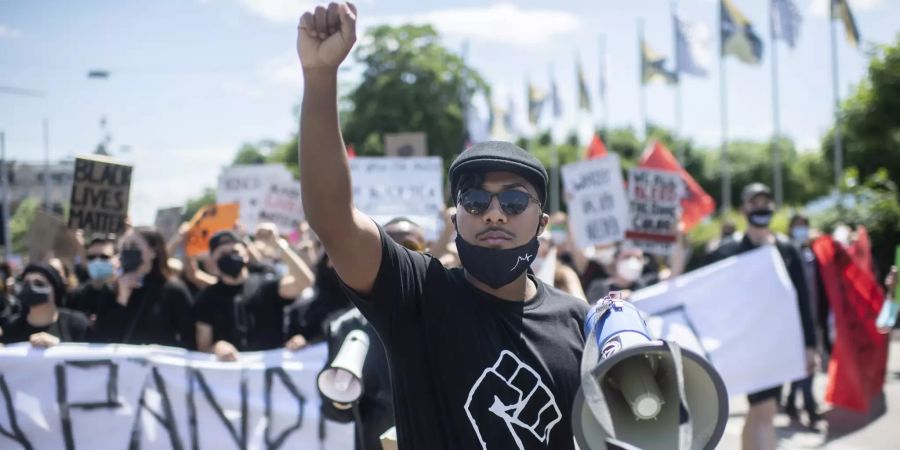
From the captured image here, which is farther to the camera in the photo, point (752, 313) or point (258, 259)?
point (258, 259)

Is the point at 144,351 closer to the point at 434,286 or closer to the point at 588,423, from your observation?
the point at 434,286

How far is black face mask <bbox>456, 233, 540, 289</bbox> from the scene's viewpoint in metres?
2.18

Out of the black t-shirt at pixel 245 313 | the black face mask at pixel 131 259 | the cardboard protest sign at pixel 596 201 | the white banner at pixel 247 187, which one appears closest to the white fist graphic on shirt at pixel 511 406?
the black t-shirt at pixel 245 313

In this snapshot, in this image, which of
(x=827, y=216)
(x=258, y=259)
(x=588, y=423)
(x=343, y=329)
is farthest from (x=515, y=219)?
(x=827, y=216)

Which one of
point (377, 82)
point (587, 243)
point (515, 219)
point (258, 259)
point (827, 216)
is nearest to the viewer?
point (515, 219)

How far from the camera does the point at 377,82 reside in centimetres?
4116

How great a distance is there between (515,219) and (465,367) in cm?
39

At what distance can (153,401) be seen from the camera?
5473 mm

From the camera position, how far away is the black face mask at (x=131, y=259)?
18.8 feet

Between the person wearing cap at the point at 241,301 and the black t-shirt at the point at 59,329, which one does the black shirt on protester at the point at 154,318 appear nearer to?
the person wearing cap at the point at 241,301

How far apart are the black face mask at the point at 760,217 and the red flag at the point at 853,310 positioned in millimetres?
2633

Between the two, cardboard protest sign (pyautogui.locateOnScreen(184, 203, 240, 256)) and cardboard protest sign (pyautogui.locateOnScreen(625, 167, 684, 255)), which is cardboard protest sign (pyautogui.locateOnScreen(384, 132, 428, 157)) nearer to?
cardboard protest sign (pyautogui.locateOnScreen(184, 203, 240, 256))

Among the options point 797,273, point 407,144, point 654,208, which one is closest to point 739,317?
point 797,273

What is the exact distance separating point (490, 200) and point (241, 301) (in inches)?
156
